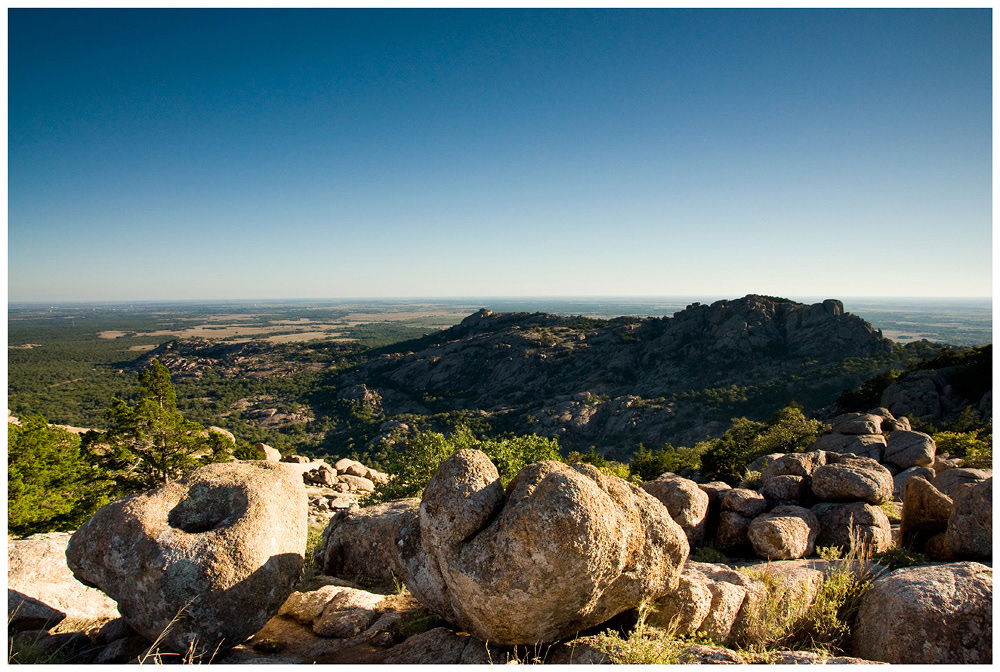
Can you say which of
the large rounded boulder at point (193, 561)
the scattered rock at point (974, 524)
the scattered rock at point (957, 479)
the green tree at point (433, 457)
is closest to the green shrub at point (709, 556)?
the scattered rock at point (974, 524)

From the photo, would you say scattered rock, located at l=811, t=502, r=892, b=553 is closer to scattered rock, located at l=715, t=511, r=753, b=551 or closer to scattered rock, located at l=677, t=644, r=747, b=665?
scattered rock, located at l=715, t=511, r=753, b=551

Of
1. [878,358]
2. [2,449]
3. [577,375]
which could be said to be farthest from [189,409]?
[878,358]

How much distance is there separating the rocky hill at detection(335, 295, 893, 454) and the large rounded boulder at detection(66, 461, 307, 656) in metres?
59.8

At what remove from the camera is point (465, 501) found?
5754 millimetres

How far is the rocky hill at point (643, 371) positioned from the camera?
64.1 metres

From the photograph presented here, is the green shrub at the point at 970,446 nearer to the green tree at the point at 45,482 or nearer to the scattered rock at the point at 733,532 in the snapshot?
the scattered rock at the point at 733,532

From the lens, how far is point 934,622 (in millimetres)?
5332

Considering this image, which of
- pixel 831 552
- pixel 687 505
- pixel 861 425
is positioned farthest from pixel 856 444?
pixel 831 552

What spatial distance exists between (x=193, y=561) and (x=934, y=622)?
9602mm

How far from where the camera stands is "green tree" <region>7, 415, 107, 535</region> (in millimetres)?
16641

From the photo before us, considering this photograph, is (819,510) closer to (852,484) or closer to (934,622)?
(852,484)

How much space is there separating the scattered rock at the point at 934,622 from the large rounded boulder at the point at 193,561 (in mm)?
8219

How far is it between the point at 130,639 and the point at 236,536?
87.5 inches

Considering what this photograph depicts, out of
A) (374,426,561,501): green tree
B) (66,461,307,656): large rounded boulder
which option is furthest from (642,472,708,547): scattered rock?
(66,461,307,656): large rounded boulder
